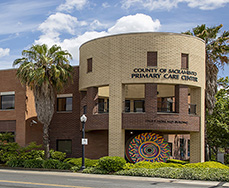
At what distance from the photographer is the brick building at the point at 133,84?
29.0m

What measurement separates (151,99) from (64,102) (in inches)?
390

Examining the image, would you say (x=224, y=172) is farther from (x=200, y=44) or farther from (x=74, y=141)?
(x=74, y=141)

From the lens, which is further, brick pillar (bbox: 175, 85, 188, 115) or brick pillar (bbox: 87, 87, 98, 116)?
brick pillar (bbox: 87, 87, 98, 116)

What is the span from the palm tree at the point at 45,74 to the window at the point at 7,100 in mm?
4059

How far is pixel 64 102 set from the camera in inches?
1403

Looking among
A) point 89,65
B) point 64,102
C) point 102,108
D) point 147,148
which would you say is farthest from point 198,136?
point 64,102

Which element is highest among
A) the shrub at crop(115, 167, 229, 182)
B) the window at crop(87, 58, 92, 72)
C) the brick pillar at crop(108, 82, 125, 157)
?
the window at crop(87, 58, 92, 72)

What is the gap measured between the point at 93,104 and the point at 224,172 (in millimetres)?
12408

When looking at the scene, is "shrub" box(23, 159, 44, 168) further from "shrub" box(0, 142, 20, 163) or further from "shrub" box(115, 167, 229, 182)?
"shrub" box(115, 167, 229, 182)

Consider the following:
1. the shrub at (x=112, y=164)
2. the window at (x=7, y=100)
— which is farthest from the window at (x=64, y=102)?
the shrub at (x=112, y=164)

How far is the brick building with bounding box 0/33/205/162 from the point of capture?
1144 inches

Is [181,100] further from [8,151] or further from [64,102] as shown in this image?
[8,151]

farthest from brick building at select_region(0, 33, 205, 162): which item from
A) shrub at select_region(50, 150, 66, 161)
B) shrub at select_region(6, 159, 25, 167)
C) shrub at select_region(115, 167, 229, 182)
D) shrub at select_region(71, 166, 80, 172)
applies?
shrub at select_region(115, 167, 229, 182)

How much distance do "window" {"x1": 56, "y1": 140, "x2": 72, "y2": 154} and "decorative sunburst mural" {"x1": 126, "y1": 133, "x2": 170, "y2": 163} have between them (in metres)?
6.43
